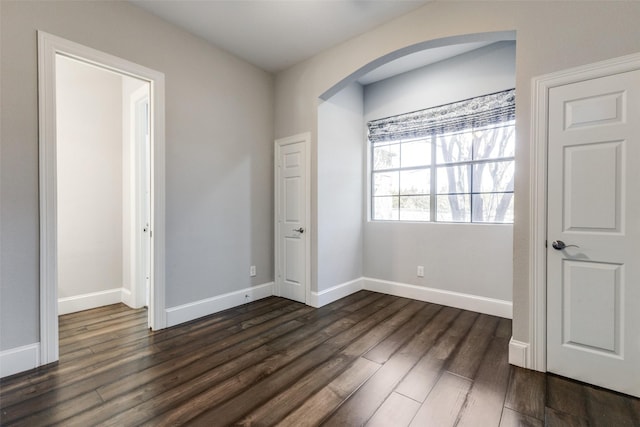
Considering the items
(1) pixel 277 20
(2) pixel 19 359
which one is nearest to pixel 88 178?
(2) pixel 19 359

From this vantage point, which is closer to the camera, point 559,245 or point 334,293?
point 559,245

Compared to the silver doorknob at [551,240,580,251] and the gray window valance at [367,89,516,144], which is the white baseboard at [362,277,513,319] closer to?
the silver doorknob at [551,240,580,251]

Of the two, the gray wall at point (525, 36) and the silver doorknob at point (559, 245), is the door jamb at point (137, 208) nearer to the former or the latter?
the gray wall at point (525, 36)

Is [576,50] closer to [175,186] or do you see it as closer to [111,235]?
[175,186]

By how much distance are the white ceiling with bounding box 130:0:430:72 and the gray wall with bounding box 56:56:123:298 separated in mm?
1377

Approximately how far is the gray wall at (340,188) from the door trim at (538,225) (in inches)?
82.7

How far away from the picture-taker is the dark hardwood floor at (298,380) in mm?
1605

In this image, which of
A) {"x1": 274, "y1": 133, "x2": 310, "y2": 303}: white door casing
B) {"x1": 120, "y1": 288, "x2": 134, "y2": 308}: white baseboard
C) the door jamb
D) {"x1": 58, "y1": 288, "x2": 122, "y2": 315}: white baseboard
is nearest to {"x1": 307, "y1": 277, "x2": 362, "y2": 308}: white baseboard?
{"x1": 274, "y1": 133, "x2": 310, "y2": 303}: white door casing

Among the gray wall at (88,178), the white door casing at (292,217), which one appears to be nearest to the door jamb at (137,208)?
the gray wall at (88,178)

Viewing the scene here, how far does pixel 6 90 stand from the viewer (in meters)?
1.95

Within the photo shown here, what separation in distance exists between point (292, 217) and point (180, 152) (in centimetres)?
152

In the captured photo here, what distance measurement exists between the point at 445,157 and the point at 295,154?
1.93m

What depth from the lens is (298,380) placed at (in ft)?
6.40

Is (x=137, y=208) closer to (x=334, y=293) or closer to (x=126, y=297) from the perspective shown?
(x=126, y=297)
